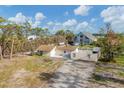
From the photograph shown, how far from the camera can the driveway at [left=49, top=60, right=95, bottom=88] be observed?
219 inches

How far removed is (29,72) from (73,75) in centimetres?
122

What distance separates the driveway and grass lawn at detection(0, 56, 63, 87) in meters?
0.22

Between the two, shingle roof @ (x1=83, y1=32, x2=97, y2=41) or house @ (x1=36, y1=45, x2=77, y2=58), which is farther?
shingle roof @ (x1=83, y1=32, x2=97, y2=41)

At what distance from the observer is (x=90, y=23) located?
664cm

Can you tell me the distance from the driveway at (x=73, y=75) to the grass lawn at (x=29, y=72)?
224 millimetres

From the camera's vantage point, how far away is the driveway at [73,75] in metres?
5.55

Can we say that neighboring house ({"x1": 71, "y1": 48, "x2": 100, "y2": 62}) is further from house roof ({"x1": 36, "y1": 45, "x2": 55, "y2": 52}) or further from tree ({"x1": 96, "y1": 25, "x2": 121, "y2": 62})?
house roof ({"x1": 36, "y1": 45, "x2": 55, "y2": 52})

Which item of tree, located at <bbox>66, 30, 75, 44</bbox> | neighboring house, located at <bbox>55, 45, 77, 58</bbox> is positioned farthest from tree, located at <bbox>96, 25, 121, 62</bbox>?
neighboring house, located at <bbox>55, 45, 77, 58</bbox>

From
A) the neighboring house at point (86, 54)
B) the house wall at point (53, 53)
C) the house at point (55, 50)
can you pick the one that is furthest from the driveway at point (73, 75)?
the house wall at point (53, 53)

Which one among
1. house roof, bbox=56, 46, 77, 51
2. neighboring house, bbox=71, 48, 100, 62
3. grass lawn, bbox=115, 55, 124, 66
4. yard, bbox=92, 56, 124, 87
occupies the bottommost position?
yard, bbox=92, 56, 124, 87

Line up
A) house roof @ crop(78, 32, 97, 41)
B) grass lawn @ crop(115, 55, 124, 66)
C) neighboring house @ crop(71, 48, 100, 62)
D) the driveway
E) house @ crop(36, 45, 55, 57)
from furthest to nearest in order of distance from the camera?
grass lawn @ crop(115, 55, 124, 66)
neighboring house @ crop(71, 48, 100, 62)
house roof @ crop(78, 32, 97, 41)
house @ crop(36, 45, 55, 57)
the driveway
